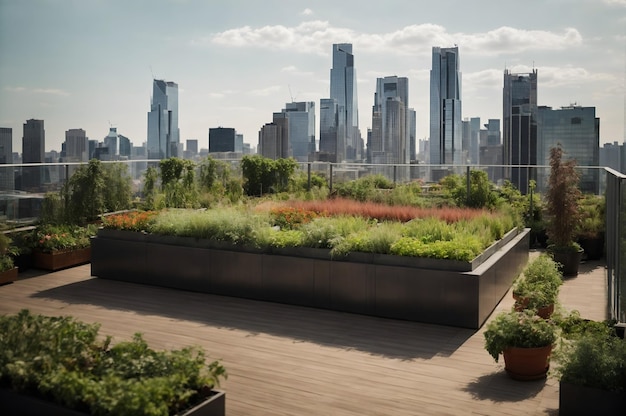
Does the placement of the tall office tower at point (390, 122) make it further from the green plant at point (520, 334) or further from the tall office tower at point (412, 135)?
the green plant at point (520, 334)

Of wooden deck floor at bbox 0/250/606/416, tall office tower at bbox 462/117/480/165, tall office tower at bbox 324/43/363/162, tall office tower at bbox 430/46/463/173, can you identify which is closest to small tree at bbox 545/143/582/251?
wooden deck floor at bbox 0/250/606/416

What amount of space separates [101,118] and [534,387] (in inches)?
809

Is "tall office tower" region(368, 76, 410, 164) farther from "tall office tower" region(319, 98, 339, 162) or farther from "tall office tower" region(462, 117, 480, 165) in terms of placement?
"tall office tower" region(462, 117, 480, 165)

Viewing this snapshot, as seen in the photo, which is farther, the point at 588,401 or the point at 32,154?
the point at 32,154

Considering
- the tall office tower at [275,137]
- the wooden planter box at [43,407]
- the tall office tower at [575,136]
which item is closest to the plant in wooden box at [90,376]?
the wooden planter box at [43,407]

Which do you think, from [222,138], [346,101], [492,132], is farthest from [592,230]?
[346,101]

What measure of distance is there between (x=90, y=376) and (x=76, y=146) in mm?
11120

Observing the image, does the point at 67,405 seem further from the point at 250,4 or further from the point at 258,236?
the point at 250,4

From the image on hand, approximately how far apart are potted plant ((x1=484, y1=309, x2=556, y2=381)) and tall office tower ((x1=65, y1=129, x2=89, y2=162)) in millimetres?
8332

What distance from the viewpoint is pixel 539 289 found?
6414mm

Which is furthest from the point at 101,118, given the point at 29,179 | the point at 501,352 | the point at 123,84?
the point at 501,352

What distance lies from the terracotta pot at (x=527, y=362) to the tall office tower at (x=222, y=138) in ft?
84.2

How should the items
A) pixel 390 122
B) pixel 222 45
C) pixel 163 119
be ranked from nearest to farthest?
pixel 222 45, pixel 163 119, pixel 390 122

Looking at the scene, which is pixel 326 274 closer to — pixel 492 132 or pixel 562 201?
pixel 562 201
